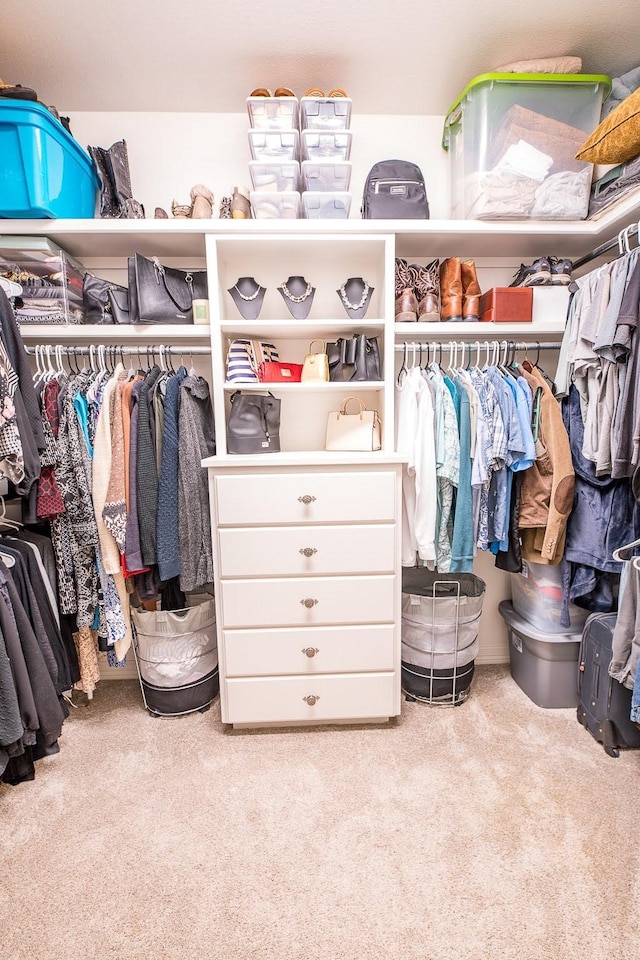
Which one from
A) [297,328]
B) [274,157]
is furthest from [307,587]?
[274,157]

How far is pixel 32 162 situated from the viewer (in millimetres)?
1617

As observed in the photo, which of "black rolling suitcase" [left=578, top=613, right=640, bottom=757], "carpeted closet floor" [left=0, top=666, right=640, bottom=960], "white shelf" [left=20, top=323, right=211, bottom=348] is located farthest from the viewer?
"white shelf" [left=20, top=323, right=211, bottom=348]

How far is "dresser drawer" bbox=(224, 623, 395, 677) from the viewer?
70.7 inches

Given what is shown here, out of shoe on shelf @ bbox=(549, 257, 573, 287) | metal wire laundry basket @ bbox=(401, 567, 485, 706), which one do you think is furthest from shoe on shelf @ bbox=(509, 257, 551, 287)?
metal wire laundry basket @ bbox=(401, 567, 485, 706)

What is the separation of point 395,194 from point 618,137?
2.55ft

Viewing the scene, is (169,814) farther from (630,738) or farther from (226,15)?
(226,15)

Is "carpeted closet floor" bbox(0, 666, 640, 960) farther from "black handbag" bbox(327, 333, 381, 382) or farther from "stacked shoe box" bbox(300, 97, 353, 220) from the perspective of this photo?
"stacked shoe box" bbox(300, 97, 353, 220)

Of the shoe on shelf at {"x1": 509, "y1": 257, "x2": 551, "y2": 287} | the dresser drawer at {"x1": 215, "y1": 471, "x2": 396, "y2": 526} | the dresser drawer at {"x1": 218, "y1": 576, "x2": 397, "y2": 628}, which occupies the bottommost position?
the dresser drawer at {"x1": 218, "y1": 576, "x2": 397, "y2": 628}

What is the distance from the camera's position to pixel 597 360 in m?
1.63

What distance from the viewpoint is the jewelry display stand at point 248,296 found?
191cm

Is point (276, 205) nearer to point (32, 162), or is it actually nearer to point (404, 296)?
point (404, 296)

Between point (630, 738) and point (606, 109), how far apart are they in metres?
2.51

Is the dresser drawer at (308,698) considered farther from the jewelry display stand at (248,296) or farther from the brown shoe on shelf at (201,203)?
the brown shoe on shelf at (201,203)

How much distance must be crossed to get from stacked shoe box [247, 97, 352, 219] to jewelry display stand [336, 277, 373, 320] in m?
0.26
